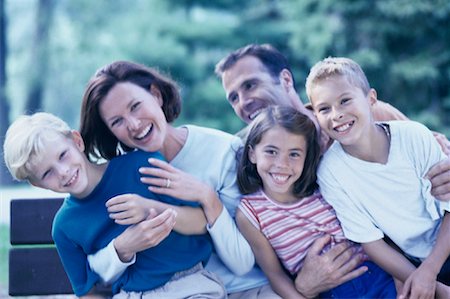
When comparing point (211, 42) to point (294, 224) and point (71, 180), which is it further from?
point (71, 180)

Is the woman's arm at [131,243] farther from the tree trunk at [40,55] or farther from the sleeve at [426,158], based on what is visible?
the tree trunk at [40,55]

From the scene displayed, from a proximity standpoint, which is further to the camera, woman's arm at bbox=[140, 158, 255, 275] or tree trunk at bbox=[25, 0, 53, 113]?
tree trunk at bbox=[25, 0, 53, 113]

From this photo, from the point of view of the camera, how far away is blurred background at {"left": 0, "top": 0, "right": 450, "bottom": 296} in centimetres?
989

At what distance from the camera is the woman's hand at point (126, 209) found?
2.22 metres

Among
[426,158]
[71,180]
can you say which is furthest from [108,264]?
[426,158]

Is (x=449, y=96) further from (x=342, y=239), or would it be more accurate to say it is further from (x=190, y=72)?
(x=342, y=239)

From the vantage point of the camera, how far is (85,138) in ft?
8.07

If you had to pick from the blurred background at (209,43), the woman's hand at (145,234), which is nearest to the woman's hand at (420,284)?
the woman's hand at (145,234)

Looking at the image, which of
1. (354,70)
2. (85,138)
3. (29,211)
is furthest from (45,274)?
(354,70)

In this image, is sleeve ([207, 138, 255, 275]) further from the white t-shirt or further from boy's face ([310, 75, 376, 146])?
boy's face ([310, 75, 376, 146])

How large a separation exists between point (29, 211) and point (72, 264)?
1.91ft

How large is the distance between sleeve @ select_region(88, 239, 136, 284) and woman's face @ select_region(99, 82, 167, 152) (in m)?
0.40

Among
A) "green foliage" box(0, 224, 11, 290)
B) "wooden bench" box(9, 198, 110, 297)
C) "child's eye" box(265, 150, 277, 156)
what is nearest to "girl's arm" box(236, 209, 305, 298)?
"child's eye" box(265, 150, 277, 156)

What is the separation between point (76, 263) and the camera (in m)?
2.36
